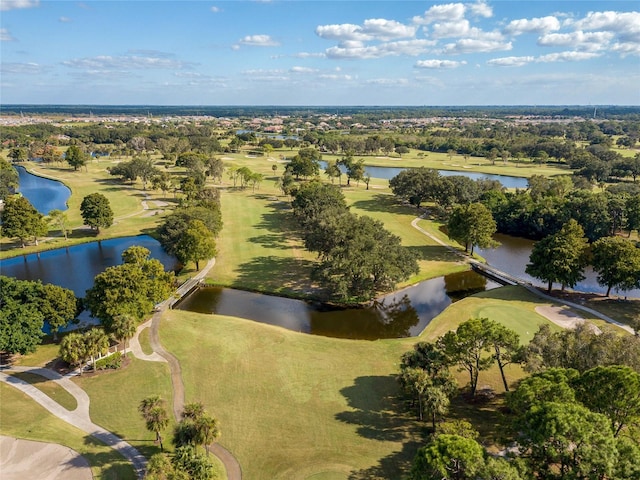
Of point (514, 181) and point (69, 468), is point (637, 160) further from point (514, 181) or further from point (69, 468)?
point (69, 468)

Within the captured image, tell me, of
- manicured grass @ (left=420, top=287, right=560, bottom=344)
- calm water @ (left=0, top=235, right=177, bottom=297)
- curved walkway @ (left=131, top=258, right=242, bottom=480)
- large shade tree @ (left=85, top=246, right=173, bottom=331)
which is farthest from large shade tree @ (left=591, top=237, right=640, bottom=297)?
calm water @ (left=0, top=235, right=177, bottom=297)

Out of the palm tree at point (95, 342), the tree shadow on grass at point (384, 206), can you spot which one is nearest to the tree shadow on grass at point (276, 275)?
the palm tree at point (95, 342)

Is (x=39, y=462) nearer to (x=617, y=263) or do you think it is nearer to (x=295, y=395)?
(x=295, y=395)

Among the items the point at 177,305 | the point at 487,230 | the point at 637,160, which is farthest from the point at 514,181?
the point at 177,305

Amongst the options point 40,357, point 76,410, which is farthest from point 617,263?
point 40,357

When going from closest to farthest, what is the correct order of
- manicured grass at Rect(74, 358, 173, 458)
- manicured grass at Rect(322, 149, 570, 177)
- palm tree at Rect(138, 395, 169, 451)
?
palm tree at Rect(138, 395, 169, 451) < manicured grass at Rect(74, 358, 173, 458) < manicured grass at Rect(322, 149, 570, 177)

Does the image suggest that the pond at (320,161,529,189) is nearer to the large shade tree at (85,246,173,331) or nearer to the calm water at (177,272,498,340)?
the calm water at (177,272,498,340)
